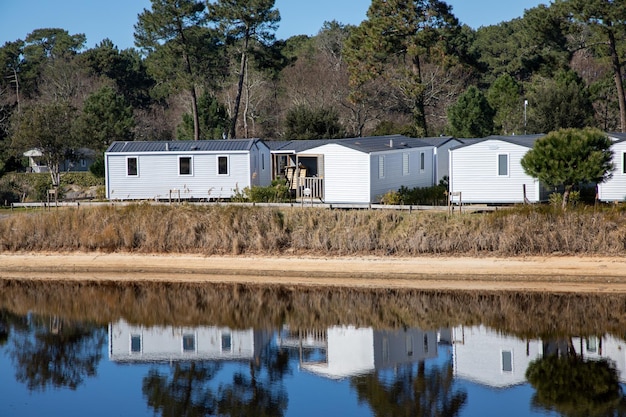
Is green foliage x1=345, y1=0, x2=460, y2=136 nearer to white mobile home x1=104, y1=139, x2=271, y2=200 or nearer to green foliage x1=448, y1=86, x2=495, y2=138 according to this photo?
green foliage x1=448, y1=86, x2=495, y2=138

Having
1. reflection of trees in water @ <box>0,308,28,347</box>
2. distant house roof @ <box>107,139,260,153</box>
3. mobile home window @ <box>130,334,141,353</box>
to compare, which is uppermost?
distant house roof @ <box>107,139,260,153</box>

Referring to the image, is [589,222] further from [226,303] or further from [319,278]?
[226,303]

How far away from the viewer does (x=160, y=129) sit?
205 feet

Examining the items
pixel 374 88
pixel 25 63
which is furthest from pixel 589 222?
pixel 25 63

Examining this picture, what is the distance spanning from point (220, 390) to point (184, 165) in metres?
18.8

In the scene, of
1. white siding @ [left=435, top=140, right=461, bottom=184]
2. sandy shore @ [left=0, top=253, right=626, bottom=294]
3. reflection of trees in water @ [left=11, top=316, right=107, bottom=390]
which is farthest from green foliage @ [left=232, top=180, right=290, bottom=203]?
reflection of trees in water @ [left=11, top=316, right=107, bottom=390]

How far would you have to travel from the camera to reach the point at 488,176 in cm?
3200

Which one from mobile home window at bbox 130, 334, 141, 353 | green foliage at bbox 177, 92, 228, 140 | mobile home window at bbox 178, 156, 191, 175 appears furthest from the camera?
green foliage at bbox 177, 92, 228, 140

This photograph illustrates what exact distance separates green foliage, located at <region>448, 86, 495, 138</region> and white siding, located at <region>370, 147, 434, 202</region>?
32.9 feet

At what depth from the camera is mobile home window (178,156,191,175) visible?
3622 cm

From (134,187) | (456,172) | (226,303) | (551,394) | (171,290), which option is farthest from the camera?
(134,187)

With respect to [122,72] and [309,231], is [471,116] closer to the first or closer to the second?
[309,231]

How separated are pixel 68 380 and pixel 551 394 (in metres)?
9.87

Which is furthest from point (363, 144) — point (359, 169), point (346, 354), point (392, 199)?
point (346, 354)
